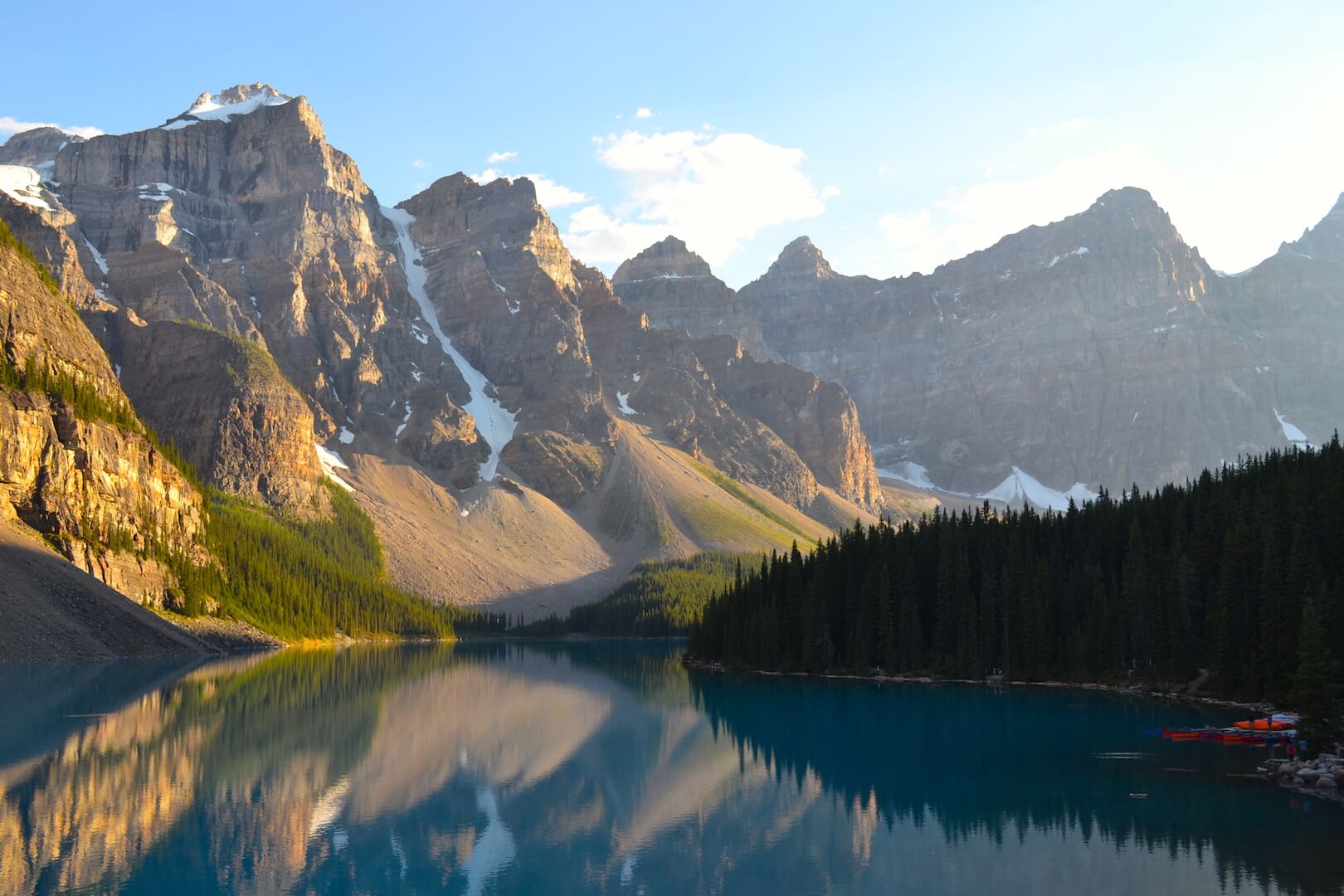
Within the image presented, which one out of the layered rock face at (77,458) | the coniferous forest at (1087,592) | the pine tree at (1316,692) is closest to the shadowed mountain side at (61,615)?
the layered rock face at (77,458)

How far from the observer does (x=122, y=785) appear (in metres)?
44.4

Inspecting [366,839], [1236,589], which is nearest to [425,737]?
[366,839]

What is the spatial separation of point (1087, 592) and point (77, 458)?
344 ft

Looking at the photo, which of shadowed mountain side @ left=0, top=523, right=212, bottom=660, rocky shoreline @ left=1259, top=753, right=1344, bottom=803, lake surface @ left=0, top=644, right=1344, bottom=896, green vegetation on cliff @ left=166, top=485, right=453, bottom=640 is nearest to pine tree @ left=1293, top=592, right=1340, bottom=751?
rocky shoreline @ left=1259, top=753, right=1344, bottom=803

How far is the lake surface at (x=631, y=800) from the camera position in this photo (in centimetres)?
3281

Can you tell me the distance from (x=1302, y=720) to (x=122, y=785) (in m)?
44.7

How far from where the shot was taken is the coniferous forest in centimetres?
7231

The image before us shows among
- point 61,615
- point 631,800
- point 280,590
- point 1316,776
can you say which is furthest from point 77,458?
point 1316,776

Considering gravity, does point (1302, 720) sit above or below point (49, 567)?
below

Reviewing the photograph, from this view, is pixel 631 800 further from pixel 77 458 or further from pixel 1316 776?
pixel 77 458

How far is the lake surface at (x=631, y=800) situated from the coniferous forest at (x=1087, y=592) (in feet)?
23.6

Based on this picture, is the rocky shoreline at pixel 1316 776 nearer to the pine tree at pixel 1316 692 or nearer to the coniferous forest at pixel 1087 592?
the pine tree at pixel 1316 692

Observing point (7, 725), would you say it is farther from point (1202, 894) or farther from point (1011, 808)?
point (1202, 894)

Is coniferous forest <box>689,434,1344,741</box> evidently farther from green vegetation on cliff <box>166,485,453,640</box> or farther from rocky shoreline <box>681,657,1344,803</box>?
green vegetation on cliff <box>166,485,453,640</box>
